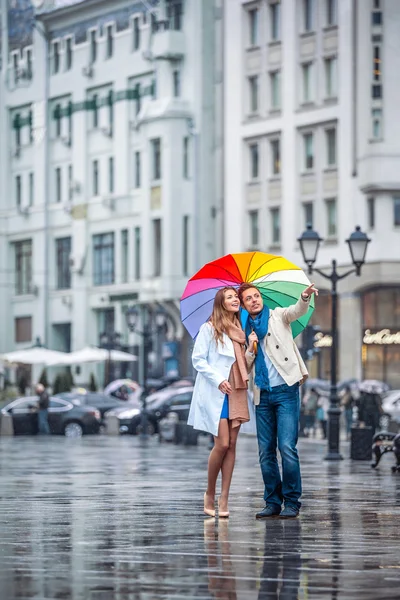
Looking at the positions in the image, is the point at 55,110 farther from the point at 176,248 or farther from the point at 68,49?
the point at 176,248

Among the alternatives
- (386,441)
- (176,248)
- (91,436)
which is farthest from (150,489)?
(176,248)

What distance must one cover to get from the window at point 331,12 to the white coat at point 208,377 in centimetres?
5436

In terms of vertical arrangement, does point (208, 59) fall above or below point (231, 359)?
above

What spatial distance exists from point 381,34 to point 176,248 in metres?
14.7

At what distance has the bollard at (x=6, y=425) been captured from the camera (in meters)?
53.0

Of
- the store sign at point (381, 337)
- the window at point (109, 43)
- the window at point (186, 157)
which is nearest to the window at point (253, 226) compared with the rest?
the window at point (186, 157)

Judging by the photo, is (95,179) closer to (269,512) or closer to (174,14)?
(174,14)

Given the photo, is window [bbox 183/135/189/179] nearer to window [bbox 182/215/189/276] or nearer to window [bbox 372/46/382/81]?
window [bbox 182/215/189/276]

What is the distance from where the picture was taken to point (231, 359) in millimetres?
13531

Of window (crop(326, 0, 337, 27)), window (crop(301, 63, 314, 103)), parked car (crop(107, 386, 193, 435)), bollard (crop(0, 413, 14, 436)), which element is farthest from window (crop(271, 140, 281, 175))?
bollard (crop(0, 413, 14, 436))

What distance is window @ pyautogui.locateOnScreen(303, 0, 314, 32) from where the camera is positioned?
68.5m

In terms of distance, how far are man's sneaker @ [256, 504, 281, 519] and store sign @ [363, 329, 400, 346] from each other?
52.0 meters

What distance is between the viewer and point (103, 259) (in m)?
80.9

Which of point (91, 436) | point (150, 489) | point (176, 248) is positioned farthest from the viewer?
point (176, 248)
